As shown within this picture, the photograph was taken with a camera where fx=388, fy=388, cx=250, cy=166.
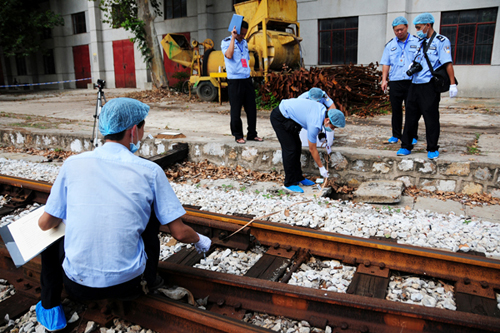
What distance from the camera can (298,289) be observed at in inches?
107

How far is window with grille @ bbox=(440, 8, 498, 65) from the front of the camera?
12.5 m

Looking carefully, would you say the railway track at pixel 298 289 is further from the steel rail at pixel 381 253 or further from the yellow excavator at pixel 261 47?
the yellow excavator at pixel 261 47

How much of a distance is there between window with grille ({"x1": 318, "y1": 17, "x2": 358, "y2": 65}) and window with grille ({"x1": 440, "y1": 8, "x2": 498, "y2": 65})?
9.97 ft

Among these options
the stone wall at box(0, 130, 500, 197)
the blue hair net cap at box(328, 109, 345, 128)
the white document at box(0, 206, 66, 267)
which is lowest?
the stone wall at box(0, 130, 500, 197)

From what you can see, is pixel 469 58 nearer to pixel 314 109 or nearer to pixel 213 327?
pixel 314 109

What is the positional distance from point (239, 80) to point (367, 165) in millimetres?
A: 2590

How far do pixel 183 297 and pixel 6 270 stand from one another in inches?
67.0

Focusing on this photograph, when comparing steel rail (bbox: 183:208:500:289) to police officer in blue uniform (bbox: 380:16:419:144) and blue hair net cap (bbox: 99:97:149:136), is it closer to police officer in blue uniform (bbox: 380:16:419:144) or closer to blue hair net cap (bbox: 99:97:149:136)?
blue hair net cap (bbox: 99:97:149:136)

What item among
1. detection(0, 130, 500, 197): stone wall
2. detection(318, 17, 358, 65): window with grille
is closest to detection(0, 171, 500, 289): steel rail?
detection(0, 130, 500, 197): stone wall

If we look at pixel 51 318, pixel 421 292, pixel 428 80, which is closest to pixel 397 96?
pixel 428 80

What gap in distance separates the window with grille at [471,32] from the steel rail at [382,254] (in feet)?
A: 39.7

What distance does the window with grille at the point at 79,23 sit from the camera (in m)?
23.6

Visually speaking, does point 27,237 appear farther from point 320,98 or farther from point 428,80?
point 428,80

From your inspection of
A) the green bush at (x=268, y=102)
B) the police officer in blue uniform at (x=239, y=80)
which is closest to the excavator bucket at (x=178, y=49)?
the green bush at (x=268, y=102)
